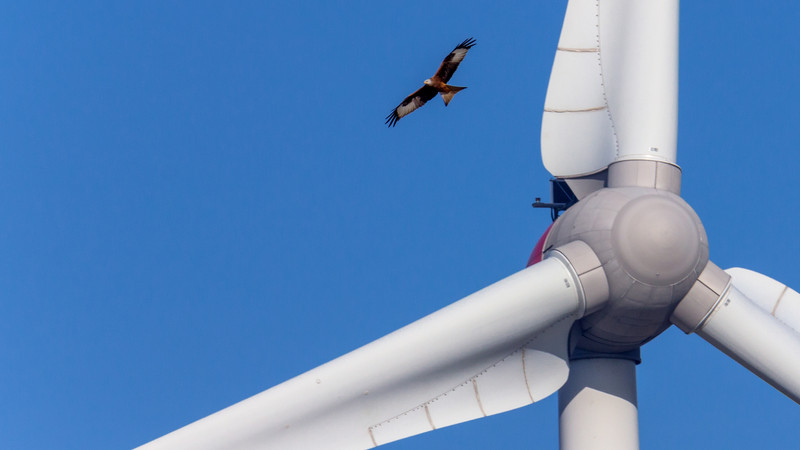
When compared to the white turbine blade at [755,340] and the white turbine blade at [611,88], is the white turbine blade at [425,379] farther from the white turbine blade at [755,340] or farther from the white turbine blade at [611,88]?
the white turbine blade at [611,88]

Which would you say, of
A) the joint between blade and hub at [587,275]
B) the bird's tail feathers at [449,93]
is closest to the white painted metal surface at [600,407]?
the joint between blade and hub at [587,275]

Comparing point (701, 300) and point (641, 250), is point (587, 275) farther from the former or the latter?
point (701, 300)

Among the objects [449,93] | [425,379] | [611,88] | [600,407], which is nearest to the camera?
[425,379]

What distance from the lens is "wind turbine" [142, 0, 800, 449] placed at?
17.9m

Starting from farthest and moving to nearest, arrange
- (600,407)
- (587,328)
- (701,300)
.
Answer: (600,407) < (587,328) < (701,300)

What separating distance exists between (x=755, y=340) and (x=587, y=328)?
8.46ft

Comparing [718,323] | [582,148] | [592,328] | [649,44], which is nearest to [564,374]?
[592,328]

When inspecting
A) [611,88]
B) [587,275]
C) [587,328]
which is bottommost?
[587,328]

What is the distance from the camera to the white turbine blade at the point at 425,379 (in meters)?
17.6

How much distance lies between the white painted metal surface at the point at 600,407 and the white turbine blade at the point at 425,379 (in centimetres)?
128

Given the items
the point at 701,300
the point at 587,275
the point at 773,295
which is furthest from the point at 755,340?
the point at 773,295

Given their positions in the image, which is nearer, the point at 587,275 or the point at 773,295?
the point at 587,275

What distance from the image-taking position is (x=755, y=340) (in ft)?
60.6

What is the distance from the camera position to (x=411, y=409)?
18578mm
